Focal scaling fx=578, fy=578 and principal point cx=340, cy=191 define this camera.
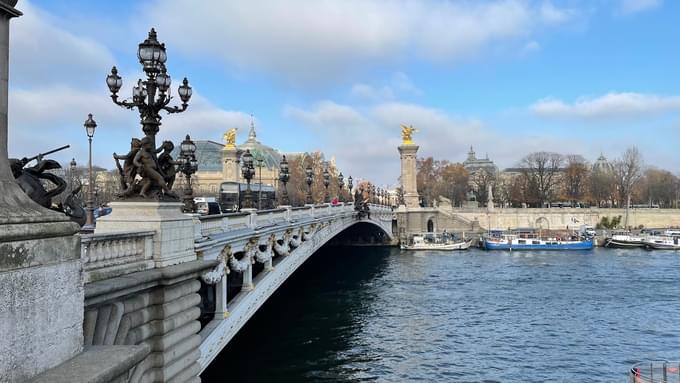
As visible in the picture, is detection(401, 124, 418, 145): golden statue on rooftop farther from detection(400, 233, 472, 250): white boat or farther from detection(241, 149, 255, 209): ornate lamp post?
detection(241, 149, 255, 209): ornate lamp post

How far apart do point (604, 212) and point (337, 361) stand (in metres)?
67.8

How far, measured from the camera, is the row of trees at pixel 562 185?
8969cm

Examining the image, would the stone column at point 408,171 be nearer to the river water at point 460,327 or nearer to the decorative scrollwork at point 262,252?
the river water at point 460,327

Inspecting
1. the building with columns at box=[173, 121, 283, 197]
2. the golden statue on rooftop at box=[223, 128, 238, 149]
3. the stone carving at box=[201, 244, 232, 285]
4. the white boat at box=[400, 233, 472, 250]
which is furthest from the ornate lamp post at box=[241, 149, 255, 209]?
the building with columns at box=[173, 121, 283, 197]

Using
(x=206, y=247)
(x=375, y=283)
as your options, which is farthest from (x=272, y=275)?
(x=375, y=283)

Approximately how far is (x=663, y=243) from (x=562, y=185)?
3678 centimetres

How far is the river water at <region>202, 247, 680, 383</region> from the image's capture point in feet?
60.3

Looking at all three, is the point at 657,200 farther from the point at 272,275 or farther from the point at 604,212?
the point at 272,275

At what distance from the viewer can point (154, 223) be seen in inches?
363

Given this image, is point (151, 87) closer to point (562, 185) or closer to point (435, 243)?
point (435, 243)

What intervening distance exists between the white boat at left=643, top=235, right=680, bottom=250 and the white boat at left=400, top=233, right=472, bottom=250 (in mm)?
17983

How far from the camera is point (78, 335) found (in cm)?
534

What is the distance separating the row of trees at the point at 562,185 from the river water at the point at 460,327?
4875 cm

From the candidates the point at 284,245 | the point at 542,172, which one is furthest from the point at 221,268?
the point at 542,172
